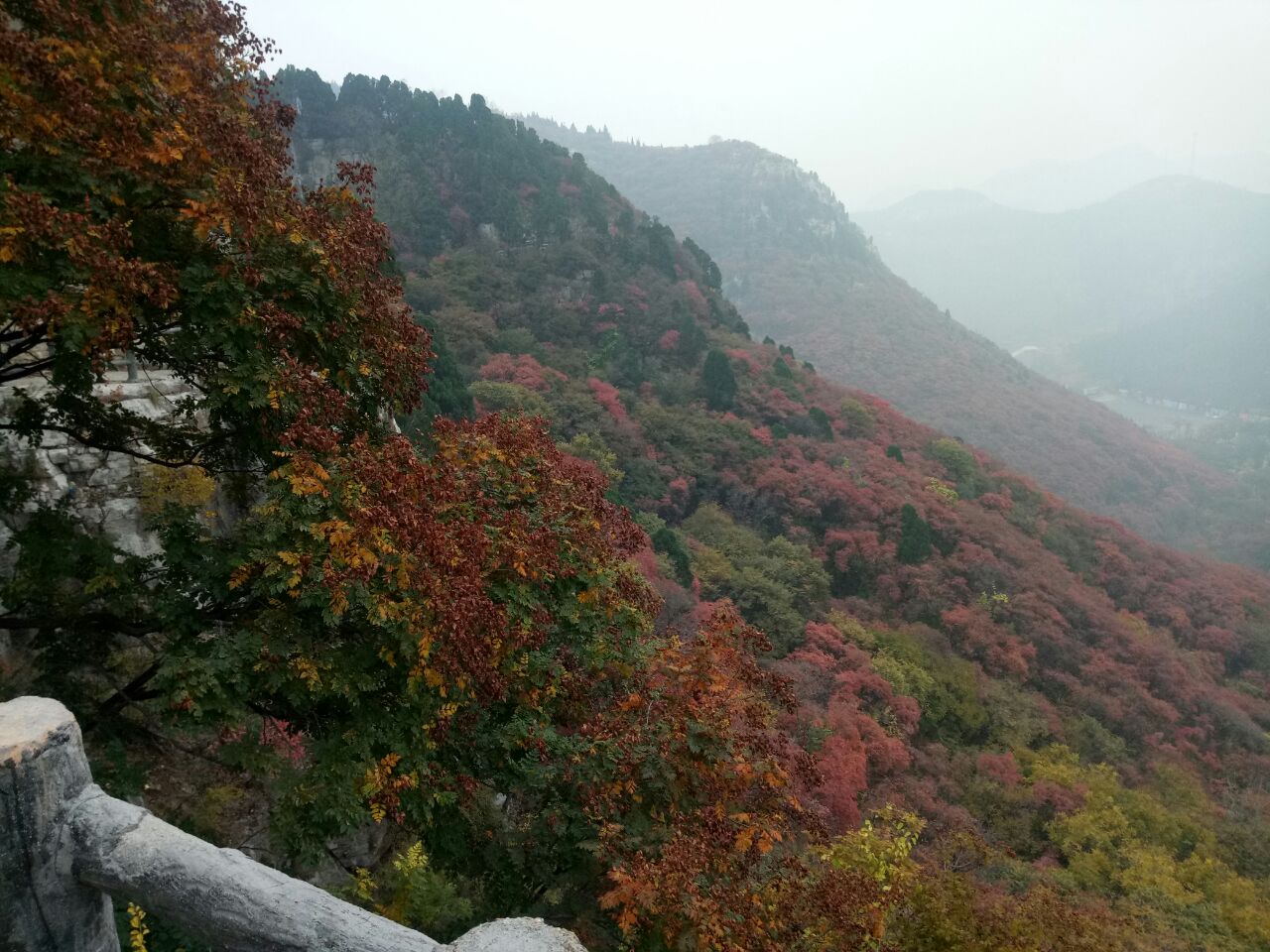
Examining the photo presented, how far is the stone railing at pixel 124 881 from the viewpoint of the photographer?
9.86ft

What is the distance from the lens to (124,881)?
3137 mm

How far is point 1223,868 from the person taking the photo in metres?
14.1

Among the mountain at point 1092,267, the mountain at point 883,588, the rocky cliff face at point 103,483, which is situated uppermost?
the mountain at point 1092,267

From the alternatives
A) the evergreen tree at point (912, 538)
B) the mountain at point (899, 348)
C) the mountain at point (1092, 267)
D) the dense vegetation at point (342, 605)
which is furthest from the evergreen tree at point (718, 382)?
the mountain at point (1092, 267)

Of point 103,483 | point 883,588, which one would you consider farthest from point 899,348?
point 103,483

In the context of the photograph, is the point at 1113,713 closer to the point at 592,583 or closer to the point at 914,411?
the point at 592,583

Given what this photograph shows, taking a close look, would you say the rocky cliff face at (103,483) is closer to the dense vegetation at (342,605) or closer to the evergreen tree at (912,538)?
the dense vegetation at (342,605)

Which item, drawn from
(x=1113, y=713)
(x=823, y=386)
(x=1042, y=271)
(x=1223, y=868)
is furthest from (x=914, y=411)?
(x=1042, y=271)

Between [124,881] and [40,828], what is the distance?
0.42 m

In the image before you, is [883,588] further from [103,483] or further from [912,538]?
[103,483]

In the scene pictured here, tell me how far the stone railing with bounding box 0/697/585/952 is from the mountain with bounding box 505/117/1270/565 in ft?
199

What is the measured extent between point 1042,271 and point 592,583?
203990 millimetres

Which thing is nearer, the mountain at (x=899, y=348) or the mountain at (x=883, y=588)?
the mountain at (x=883, y=588)

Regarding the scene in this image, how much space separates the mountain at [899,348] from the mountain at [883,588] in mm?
24768
